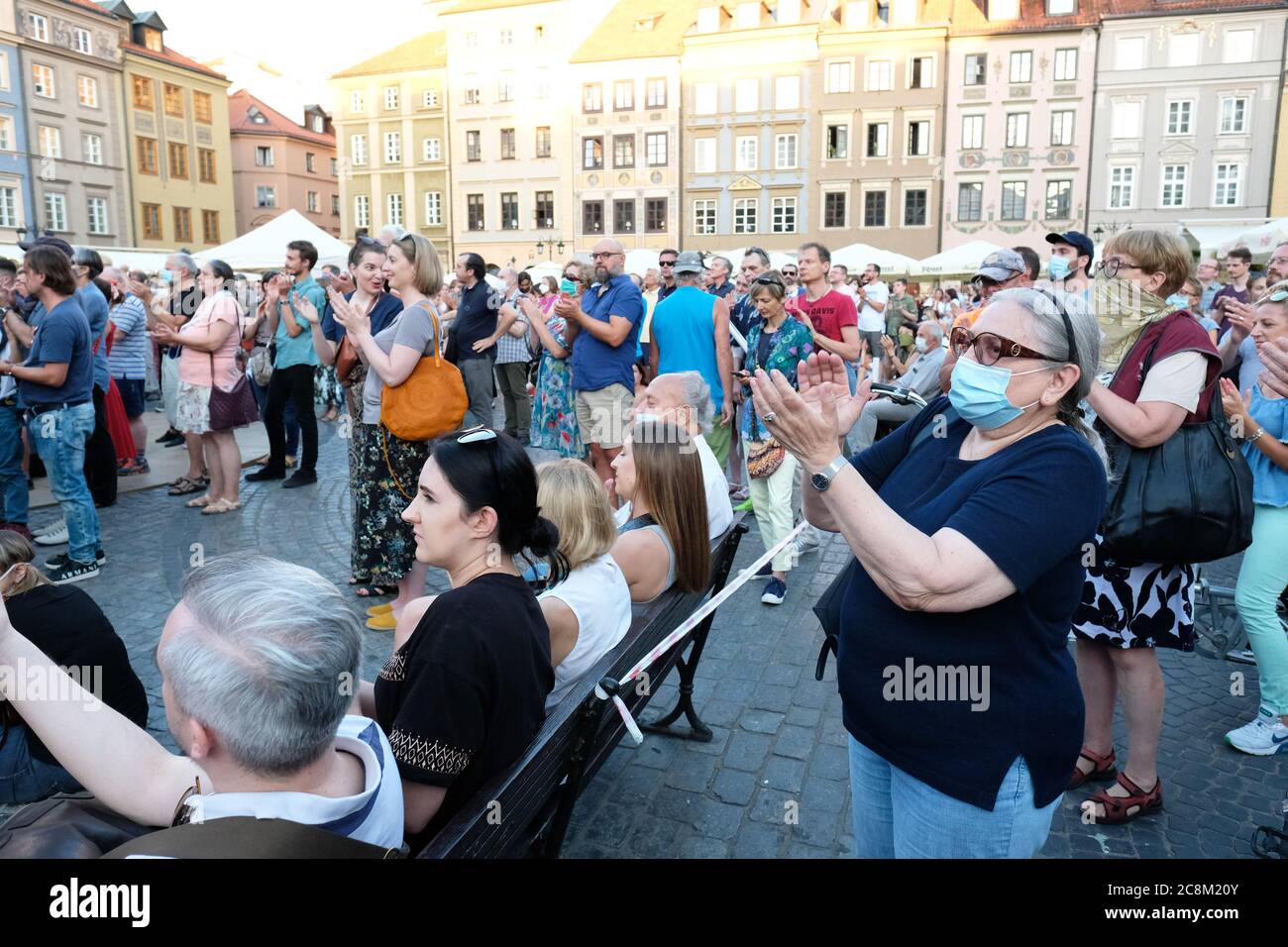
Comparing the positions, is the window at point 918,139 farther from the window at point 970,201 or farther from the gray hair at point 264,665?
the gray hair at point 264,665

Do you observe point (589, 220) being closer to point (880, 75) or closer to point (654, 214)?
point (654, 214)

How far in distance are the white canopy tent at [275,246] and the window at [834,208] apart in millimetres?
32157

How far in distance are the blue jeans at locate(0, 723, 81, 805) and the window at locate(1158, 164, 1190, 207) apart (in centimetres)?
4871

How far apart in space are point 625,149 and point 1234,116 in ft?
90.6

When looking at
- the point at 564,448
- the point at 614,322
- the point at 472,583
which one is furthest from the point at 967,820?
the point at 564,448

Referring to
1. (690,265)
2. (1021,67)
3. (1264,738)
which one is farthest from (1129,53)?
(1264,738)

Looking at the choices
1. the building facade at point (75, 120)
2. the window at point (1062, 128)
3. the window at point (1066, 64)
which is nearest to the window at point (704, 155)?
the window at point (1062, 128)

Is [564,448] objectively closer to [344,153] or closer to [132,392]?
[132,392]

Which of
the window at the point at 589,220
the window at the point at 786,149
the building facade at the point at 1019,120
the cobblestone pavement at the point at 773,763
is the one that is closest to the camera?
the cobblestone pavement at the point at 773,763

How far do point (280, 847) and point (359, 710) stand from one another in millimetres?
1170

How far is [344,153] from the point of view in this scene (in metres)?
54.7

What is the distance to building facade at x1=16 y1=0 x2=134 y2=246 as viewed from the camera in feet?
138

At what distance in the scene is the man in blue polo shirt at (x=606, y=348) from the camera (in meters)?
7.47

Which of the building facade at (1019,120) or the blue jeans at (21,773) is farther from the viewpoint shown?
the building facade at (1019,120)
